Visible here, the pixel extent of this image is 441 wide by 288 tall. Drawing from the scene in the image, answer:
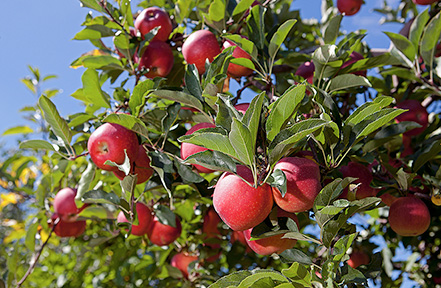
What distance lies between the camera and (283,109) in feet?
2.87

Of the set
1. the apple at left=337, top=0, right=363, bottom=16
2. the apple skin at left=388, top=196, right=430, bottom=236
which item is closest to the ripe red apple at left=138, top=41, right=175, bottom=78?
the apple skin at left=388, top=196, right=430, bottom=236

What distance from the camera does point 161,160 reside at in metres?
1.19

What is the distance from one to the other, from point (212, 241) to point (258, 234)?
3.08ft

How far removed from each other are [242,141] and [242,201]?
0.54ft

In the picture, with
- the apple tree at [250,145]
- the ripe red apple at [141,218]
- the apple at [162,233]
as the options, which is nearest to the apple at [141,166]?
the apple tree at [250,145]

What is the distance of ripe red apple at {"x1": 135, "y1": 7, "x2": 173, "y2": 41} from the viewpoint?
5.17ft

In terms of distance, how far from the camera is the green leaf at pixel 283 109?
33.3 inches

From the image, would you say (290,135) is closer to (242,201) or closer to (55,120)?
(242,201)

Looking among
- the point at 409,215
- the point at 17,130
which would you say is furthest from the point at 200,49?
the point at 17,130

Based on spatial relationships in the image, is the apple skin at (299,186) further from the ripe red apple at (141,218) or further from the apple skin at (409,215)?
the ripe red apple at (141,218)

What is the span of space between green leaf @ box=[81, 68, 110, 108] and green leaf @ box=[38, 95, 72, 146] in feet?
0.42

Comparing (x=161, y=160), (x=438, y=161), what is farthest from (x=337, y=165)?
(x=438, y=161)

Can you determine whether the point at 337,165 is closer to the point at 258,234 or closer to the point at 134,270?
the point at 258,234

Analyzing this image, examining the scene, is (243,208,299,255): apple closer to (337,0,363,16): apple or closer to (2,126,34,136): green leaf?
(337,0,363,16): apple
